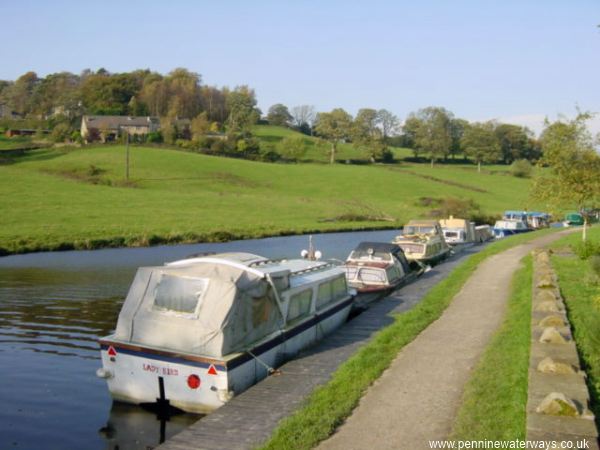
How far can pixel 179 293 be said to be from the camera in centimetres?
1405

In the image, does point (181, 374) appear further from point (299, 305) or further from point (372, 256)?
point (372, 256)

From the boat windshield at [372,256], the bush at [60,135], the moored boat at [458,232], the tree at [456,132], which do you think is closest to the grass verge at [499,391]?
the boat windshield at [372,256]

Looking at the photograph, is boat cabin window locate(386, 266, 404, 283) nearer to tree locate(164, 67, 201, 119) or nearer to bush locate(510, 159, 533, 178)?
bush locate(510, 159, 533, 178)

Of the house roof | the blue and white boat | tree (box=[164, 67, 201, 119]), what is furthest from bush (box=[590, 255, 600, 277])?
tree (box=[164, 67, 201, 119])

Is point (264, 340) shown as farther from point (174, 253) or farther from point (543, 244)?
point (543, 244)

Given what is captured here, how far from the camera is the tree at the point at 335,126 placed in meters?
141

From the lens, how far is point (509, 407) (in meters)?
10.3

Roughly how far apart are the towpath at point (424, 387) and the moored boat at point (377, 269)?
5.40 meters

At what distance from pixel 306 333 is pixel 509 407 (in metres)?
7.47

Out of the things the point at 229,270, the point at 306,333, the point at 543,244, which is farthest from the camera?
the point at 543,244

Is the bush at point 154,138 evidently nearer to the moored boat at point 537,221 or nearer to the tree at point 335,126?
the tree at point 335,126

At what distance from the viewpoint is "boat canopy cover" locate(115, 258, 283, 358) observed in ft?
43.9

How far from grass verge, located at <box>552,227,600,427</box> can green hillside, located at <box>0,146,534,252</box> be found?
40.3 feet

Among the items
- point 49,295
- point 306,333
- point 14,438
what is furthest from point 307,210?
point 14,438
